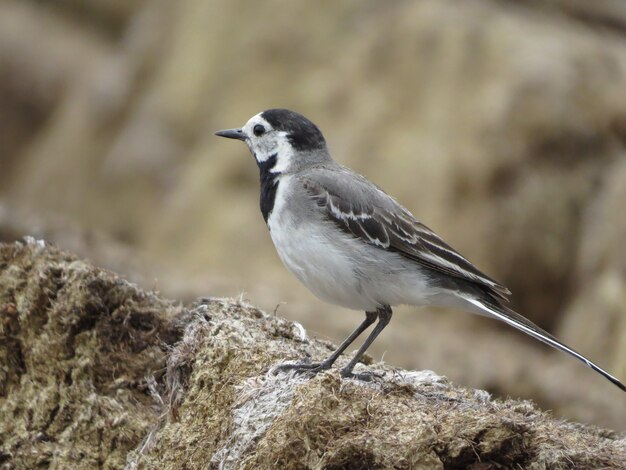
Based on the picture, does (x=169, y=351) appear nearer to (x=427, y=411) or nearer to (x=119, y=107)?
(x=427, y=411)

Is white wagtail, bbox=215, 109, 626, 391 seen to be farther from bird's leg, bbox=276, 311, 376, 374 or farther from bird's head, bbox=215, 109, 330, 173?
bird's head, bbox=215, 109, 330, 173

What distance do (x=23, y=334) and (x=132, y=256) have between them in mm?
10686

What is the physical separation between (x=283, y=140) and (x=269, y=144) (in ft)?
0.42

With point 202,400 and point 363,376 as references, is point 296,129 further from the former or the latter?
point 202,400

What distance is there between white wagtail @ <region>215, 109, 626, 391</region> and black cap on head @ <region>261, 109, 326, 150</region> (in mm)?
439

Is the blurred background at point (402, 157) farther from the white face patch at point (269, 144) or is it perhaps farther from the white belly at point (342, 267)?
the white belly at point (342, 267)

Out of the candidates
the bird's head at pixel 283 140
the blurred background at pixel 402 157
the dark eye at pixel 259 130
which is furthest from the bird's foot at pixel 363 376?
the blurred background at pixel 402 157

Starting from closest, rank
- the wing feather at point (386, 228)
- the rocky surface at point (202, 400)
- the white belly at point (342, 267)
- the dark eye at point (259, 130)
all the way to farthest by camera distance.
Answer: the rocky surface at point (202, 400), the white belly at point (342, 267), the wing feather at point (386, 228), the dark eye at point (259, 130)

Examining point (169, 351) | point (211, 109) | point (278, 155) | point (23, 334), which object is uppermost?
point (211, 109)

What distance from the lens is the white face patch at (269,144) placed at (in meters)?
9.23

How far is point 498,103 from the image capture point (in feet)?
68.3

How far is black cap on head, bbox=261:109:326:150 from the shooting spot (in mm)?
9289

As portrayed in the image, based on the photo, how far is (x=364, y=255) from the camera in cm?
840

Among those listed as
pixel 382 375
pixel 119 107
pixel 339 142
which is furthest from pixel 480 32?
pixel 382 375
